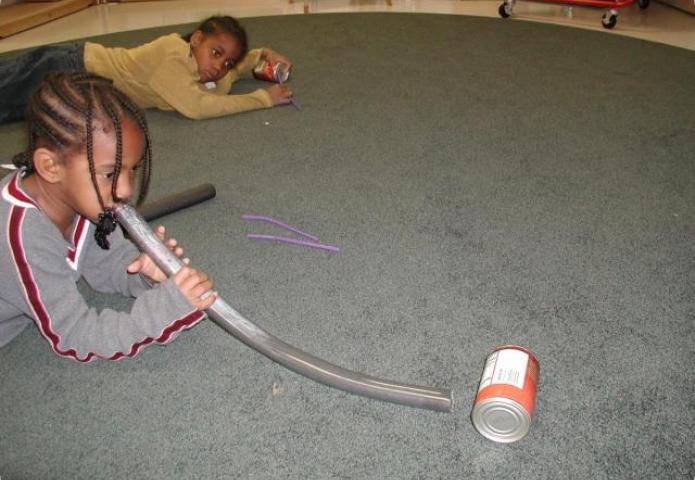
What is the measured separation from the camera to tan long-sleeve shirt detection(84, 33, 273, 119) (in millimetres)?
1968

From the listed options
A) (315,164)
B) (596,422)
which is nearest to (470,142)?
(315,164)

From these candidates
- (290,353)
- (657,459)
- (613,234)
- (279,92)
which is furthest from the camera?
(279,92)

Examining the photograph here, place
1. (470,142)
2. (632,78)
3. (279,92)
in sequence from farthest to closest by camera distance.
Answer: (632,78) → (279,92) → (470,142)

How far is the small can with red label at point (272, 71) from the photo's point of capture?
7.68 ft

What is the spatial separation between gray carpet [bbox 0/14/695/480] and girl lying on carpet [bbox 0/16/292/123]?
0.08 metres

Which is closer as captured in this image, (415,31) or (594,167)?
(594,167)

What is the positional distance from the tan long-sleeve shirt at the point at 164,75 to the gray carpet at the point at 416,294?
0.22 ft

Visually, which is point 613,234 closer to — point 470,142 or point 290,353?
point 470,142

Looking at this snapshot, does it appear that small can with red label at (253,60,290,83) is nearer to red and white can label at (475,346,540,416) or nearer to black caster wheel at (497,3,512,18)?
black caster wheel at (497,3,512,18)

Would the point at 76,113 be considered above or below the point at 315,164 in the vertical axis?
above

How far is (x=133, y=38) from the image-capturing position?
10.00 feet

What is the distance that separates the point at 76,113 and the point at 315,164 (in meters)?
0.94

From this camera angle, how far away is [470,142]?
1.86 metres

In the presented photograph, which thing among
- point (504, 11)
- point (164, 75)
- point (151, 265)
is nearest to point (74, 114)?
point (151, 265)
